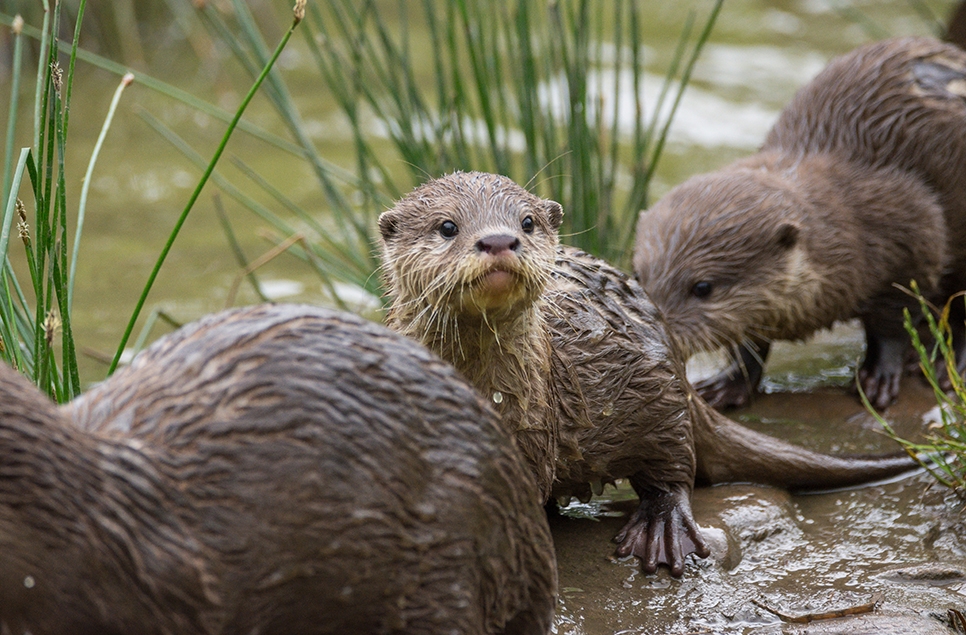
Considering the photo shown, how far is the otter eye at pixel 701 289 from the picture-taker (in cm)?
333

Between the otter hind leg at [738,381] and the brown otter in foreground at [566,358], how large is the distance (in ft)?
2.11

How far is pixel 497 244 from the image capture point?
1991mm

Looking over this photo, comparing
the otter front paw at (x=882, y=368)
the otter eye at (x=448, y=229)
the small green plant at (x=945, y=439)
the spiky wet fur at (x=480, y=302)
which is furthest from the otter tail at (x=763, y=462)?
the otter eye at (x=448, y=229)

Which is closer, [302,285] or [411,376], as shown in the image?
[411,376]

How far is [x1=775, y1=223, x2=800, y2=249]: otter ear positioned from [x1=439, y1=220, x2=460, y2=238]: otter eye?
1.45 m

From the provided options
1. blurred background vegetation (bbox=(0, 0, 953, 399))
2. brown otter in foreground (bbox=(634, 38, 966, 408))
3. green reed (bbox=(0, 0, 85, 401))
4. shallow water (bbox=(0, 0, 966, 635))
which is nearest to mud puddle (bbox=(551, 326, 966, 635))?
shallow water (bbox=(0, 0, 966, 635))

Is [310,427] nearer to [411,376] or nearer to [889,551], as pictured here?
[411,376]

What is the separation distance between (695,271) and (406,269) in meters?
1.30

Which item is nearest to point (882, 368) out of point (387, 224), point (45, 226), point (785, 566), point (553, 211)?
point (785, 566)

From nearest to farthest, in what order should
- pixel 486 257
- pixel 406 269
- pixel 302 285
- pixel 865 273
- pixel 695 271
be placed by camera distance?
pixel 486 257 → pixel 406 269 → pixel 695 271 → pixel 865 273 → pixel 302 285

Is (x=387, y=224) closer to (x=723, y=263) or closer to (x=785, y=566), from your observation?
(x=785, y=566)

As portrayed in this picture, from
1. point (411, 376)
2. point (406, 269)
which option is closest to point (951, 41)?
point (406, 269)

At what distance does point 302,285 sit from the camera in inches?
176

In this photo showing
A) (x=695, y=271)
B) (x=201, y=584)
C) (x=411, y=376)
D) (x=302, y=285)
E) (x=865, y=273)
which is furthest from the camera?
(x=302, y=285)
